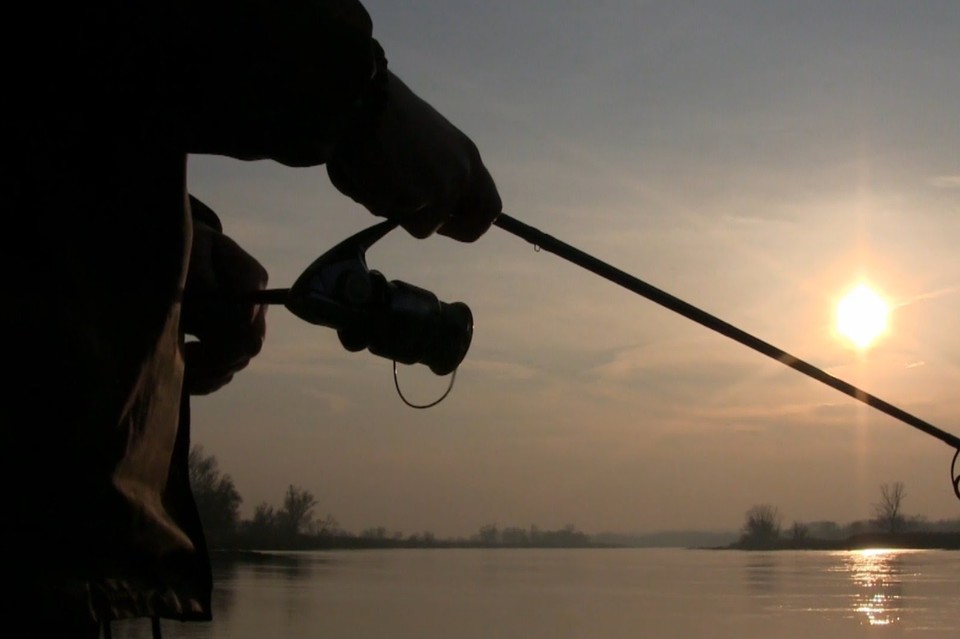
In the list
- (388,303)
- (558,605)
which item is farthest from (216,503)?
(388,303)

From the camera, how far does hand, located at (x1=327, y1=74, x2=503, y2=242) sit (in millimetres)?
1429

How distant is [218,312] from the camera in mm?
1843

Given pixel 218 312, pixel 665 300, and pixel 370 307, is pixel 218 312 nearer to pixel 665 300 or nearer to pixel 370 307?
pixel 370 307

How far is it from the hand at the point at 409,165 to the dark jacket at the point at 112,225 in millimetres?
83

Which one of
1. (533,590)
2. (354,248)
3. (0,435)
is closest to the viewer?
(0,435)

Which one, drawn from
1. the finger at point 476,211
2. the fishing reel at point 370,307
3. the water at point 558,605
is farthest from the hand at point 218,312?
the water at point 558,605

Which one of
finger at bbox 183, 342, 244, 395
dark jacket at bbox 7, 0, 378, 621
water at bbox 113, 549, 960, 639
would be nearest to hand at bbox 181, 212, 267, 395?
finger at bbox 183, 342, 244, 395

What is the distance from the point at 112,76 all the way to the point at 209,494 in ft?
28.5

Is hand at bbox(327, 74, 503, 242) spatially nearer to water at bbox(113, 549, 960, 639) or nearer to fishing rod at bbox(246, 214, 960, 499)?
fishing rod at bbox(246, 214, 960, 499)

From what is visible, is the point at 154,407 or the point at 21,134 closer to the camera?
the point at 21,134

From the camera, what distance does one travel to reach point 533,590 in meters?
7.92

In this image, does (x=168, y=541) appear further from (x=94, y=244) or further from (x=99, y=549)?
(x=94, y=244)

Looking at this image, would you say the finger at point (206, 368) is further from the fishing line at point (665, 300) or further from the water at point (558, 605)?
the water at point (558, 605)

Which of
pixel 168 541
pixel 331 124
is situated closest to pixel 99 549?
pixel 168 541
